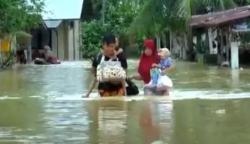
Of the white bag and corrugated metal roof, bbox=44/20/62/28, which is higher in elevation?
corrugated metal roof, bbox=44/20/62/28

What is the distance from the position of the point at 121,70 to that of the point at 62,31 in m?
39.8

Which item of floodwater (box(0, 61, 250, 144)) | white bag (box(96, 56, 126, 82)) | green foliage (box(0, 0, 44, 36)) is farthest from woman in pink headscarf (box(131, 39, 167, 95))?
green foliage (box(0, 0, 44, 36))

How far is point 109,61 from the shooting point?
12375 millimetres

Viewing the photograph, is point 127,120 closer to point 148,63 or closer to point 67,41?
point 148,63

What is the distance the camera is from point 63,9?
49.8 metres

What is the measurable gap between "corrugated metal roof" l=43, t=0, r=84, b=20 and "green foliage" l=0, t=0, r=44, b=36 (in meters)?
10.6

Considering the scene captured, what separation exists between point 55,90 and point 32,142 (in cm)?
967

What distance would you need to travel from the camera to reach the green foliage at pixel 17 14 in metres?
31.3

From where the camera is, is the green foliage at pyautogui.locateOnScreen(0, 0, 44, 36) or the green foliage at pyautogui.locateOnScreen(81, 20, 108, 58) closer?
the green foliage at pyautogui.locateOnScreen(0, 0, 44, 36)

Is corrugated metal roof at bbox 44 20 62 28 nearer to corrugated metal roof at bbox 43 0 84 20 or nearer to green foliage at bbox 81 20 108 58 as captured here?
corrugated metal roof at bbox 43 0 84 20

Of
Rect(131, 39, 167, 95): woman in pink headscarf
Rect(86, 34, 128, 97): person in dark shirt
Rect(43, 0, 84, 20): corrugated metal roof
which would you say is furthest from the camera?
Rect(43, 0, 84, 20): corrugated metal roof

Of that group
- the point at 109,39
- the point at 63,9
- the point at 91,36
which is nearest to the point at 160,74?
the point at 109,39

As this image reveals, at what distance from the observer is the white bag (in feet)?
40.2

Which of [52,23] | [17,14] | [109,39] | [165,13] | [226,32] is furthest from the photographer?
[52,23]
